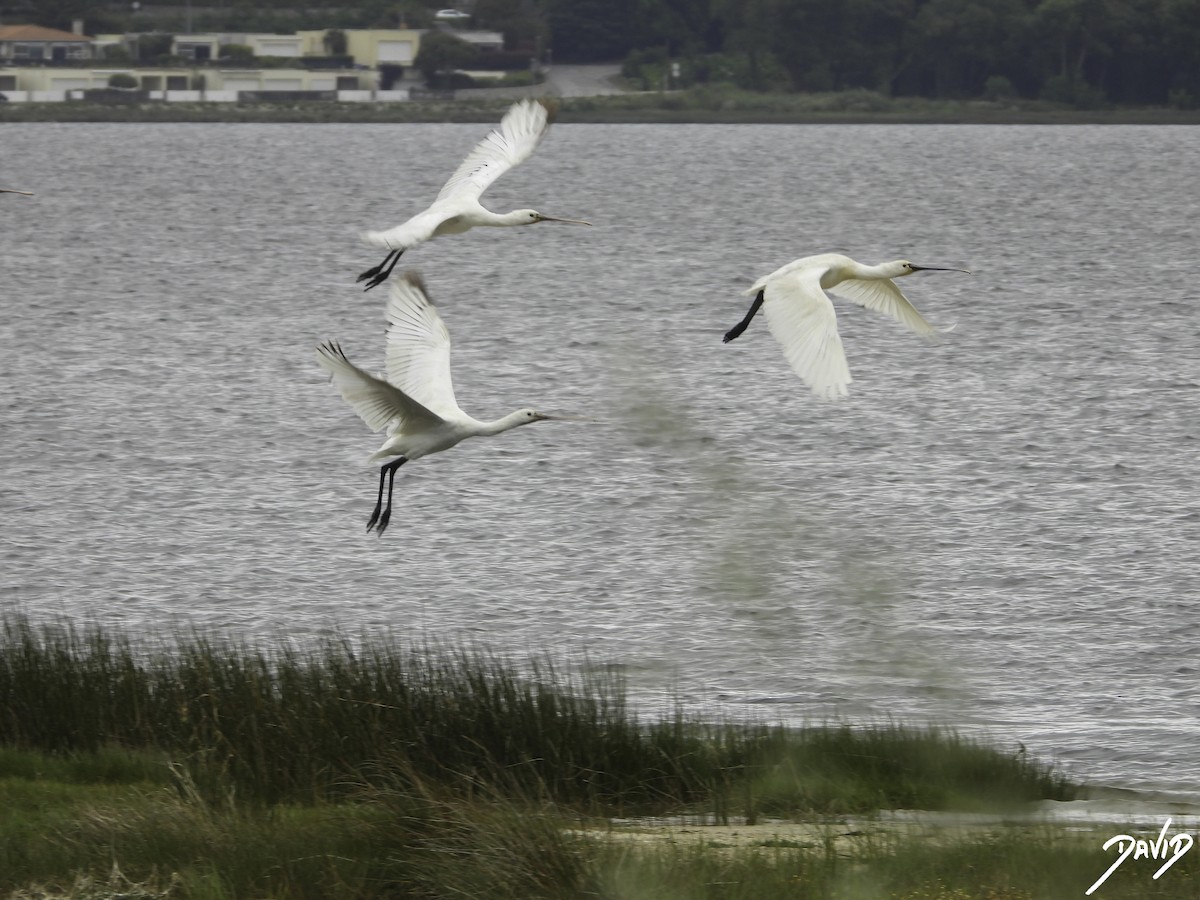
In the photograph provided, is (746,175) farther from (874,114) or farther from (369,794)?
(369,794)

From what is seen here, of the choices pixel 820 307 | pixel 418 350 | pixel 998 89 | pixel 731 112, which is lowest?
pixel 731 112

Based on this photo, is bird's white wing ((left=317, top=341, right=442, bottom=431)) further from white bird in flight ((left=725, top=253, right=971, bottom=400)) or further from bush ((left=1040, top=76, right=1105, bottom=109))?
bush ((left=1040, top=76, right=1105, bottom=109))

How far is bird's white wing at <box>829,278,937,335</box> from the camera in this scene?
15.4 meters

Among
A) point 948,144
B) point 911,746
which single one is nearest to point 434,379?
point 911,746

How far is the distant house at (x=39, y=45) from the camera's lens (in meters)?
180

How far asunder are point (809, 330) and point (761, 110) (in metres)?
143

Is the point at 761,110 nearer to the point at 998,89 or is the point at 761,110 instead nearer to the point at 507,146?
the point at 998,89

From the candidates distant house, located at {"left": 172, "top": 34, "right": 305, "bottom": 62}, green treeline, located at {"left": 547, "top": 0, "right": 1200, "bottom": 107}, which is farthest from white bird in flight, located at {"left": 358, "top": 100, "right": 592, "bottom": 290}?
distant house, located at {"left": 172, "top": 34, "right": 305, "bottom": 62}

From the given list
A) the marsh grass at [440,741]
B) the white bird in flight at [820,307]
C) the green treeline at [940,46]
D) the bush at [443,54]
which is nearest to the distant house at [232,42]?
the green treeline at [940,46]

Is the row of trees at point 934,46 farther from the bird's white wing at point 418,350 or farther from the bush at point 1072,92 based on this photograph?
the bird's white wing at point 418,350

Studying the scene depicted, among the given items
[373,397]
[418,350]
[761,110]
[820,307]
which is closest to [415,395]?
[418,350]

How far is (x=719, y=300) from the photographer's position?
67750 mm

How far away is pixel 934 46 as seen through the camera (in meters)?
142
